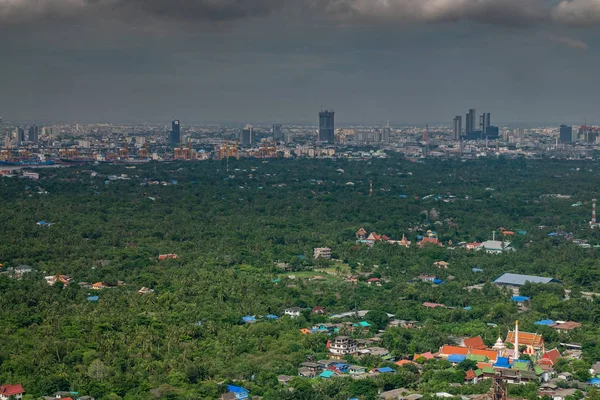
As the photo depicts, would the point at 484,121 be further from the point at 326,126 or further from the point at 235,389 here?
the point at 235,389

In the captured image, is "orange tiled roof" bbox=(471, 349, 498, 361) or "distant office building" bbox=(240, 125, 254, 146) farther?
"distant office building" bbox=(240, 125, 254, 146)

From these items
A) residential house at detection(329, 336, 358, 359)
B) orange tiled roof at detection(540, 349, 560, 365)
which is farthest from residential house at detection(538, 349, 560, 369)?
residential house at detection(329, 336, 358, 359)

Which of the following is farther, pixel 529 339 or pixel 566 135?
pixel 566 135

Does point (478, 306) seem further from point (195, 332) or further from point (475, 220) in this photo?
point (475, 220)

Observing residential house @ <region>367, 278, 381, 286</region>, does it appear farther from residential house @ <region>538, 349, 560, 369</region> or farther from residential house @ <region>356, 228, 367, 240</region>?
residential house @ <region>538, 349, 560, 369</region>

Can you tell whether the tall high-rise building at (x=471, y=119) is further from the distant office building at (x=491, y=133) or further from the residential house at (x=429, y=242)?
the residential house at (x=429, y=242)

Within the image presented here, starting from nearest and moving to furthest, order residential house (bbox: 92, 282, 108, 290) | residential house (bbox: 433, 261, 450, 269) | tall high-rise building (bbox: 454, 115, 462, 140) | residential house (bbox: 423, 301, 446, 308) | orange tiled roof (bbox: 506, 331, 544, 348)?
1. orange tiled roof (bbox: 506, 331, 544, 348)
2. residential house (bbox: 423, 301, 446, 308)
3. residential house (bbox: 92, 282, 108, 290)
4. residential house (bbox: 433, 261, 450, 269)
5. tall high-rise building (bbox: 454, 115, 462, 140)

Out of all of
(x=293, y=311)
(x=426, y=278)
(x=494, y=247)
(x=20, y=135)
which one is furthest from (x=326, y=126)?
(x=293, y=311)
